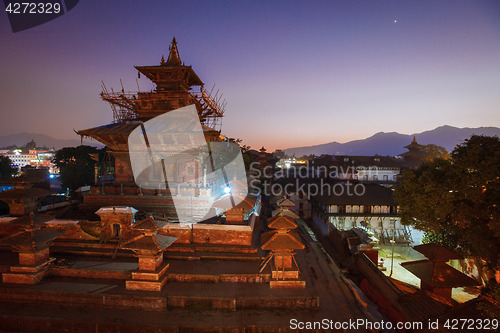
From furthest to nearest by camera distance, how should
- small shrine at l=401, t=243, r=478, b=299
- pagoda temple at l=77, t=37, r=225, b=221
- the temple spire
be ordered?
the temple spire → pagoda temple at l=77, t=37, r=225, b=221 → small shrine at l=401, t=243, r=478, b=299

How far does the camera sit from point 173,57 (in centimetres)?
2308

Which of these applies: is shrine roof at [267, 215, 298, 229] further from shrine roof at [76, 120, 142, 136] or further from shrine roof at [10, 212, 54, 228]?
shrine roof at [76, 120, 142, 136]

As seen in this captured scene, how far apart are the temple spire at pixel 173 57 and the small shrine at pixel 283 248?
2019cm

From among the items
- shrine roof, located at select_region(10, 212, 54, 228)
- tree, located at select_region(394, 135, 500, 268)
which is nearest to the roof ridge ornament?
shrine roof, located at select_region(10, 212, 54, 228)

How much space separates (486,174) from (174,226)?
15.9m

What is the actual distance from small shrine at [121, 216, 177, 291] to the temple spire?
18.8 metres

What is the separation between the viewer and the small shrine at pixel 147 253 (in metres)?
9.12

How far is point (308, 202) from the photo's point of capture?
106ft

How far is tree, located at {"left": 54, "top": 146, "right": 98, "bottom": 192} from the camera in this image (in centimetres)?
3122

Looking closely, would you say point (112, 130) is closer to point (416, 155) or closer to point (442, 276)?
point (442, 276)

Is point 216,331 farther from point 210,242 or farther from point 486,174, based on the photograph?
point 486,174

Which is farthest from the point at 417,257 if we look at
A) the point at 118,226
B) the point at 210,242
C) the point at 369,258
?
the point at 118,226

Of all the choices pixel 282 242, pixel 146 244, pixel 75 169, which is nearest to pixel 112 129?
pixel 146 244

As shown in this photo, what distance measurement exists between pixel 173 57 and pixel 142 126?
813cm
